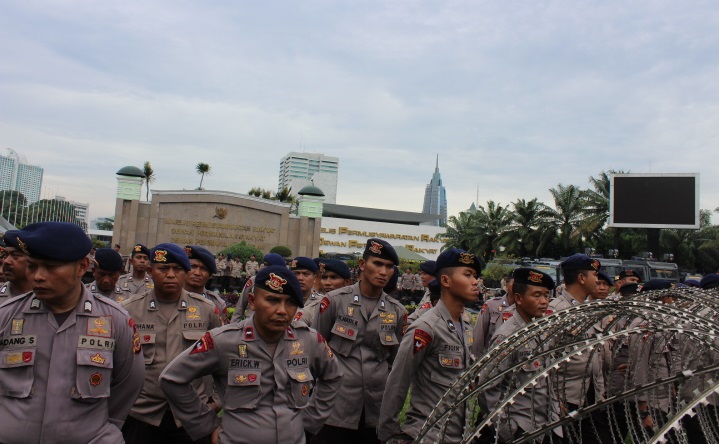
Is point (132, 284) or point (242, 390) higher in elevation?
point (132, 284)

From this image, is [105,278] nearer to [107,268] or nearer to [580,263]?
[107,268]

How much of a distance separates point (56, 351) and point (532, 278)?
3526 mm

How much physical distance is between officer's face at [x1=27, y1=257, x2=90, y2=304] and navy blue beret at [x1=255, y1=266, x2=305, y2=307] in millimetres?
1048

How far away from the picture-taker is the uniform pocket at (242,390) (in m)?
3.38

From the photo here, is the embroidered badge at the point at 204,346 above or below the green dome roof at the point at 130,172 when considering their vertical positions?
below

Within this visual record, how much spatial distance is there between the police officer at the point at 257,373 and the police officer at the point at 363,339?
3.91ft

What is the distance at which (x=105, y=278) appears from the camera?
607 centimetres

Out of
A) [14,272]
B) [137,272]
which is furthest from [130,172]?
[14,272]

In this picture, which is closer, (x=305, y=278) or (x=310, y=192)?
(x=305, y=278)

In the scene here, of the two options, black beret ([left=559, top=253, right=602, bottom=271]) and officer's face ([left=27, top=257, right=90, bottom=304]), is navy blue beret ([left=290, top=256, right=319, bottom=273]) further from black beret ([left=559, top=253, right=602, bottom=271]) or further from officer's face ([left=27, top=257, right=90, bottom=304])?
officer's face ([left=27, top=257, right=90, bottom=304])

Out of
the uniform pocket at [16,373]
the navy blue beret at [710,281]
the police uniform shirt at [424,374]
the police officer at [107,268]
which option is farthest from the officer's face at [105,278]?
the navy blue beret at [710,281]

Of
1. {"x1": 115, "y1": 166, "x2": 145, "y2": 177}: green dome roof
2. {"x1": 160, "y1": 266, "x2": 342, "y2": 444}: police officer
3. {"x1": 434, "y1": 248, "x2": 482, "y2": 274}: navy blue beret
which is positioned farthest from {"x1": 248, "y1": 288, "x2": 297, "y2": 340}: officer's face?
{"x1": 115, "y1": 166, "x2": 145, "y2": 177}: green dome roof

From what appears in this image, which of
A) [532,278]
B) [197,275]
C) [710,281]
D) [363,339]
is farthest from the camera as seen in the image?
[710,281]

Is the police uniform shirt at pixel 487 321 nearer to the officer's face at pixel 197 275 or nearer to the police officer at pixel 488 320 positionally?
the police officer at pixel 488 320
